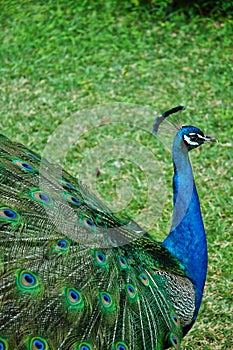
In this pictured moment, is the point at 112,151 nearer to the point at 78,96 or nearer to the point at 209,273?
the point at 78,96

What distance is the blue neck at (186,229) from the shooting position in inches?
115

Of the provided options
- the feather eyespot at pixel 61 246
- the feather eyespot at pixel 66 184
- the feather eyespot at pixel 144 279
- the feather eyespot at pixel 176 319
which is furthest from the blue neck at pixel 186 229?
the feather eyespot at pixel 61 246

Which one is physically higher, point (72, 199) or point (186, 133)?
point (72, 199)

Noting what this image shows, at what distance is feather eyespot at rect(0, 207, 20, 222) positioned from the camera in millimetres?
2361

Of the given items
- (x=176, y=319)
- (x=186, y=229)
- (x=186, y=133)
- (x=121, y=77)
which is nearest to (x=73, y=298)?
(x=176, y=319)

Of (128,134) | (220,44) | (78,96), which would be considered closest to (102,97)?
(78,96)

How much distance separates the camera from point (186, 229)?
296 centimetres

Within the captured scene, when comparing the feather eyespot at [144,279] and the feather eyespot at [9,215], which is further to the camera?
the feather eyespot at [144,279]

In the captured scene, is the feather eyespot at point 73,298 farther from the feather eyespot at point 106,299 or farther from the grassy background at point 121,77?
the grassy background at point 121,77

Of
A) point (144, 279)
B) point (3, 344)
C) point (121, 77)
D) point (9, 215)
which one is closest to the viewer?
point (3, 344)

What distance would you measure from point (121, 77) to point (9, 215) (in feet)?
11.5

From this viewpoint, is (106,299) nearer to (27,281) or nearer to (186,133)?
(27,281)

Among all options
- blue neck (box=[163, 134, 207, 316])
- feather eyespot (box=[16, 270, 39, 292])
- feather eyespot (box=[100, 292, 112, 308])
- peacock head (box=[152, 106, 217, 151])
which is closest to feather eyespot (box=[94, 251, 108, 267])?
feather eyespot (box=[100, 292, 112, 308])

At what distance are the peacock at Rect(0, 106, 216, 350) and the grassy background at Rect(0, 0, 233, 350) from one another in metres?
1.20
